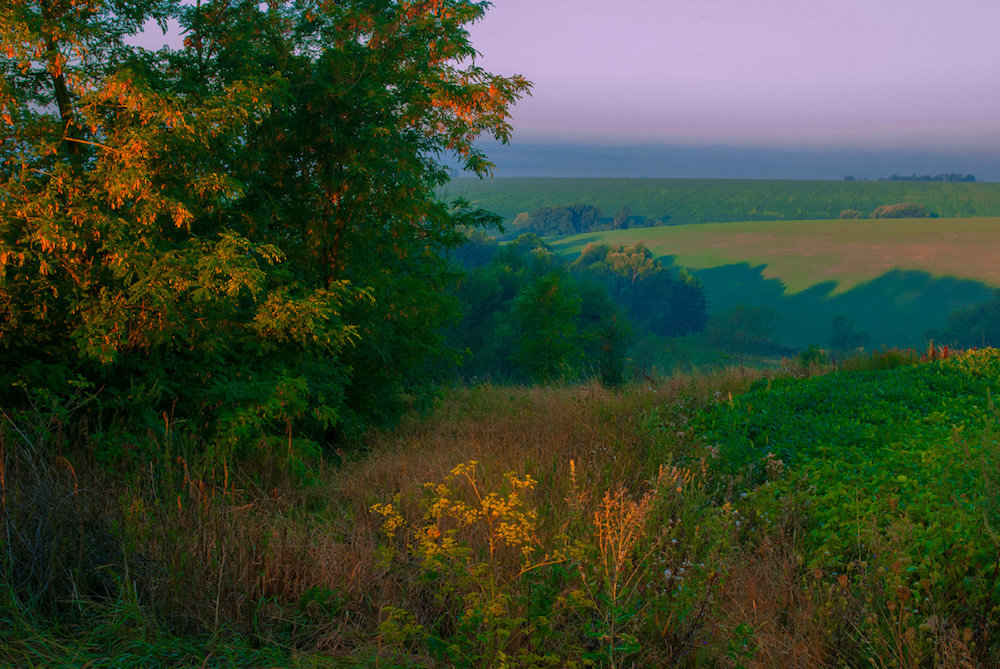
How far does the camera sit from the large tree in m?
5.52

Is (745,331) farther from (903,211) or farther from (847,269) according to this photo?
(903,211)

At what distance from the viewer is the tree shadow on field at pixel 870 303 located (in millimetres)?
78188

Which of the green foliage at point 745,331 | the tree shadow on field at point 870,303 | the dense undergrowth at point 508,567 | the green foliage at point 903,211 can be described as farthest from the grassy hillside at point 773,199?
the dense undergrowth at point 508,567

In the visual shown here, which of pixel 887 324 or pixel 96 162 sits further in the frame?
pixel 887 324

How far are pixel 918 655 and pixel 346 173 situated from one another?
29.7 feet

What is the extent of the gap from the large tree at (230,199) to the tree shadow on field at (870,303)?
78.5 meters

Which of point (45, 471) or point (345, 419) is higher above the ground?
point (45, 471)

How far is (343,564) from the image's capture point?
323 centimetres

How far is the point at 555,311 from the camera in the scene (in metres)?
34.8

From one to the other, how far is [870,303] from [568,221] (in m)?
73.3

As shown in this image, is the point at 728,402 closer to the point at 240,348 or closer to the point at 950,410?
the point at 950,410

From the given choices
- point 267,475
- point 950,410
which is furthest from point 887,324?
point 267,475

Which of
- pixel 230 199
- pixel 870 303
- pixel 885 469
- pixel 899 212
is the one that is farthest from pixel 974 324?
Result: pixel 899 212

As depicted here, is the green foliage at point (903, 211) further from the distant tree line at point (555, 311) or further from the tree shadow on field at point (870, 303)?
the distant tree line at point (555, 311)
